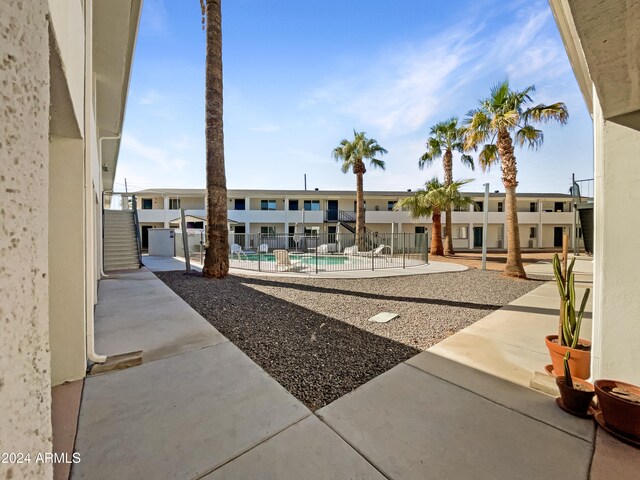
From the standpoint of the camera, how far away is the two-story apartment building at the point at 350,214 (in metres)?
26.2

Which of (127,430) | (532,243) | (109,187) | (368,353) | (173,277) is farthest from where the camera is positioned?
(532,243)

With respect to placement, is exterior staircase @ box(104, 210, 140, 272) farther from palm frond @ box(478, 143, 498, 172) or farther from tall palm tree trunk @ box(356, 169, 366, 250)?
palm frond @ box(478, 143, 498, 172)

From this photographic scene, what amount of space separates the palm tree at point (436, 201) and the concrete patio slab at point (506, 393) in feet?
52.3

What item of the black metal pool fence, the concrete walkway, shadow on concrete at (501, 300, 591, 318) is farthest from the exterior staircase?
shadow on concrete at (501, 300, 591, 318)

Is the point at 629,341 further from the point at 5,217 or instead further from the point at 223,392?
the point at 5,217

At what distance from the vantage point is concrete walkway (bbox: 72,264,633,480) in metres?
1.87

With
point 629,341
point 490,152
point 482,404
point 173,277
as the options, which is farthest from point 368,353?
point 490,152

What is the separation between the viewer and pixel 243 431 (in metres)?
2.17

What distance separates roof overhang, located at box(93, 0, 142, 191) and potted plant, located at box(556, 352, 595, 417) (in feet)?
26.5

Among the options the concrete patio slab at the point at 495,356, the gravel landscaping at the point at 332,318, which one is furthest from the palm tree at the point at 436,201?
the concrete patio slab at the point at 495,356

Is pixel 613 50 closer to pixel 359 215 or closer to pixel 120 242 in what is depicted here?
pixel 120 242

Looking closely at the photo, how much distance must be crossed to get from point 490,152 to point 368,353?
10817mm

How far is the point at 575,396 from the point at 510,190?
9701 millimetres

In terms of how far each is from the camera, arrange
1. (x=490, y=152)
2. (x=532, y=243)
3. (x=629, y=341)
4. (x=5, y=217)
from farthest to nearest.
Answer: (x=532, y=243) → (x=490, y=152) → (x=629, y=341) → (x=5, y=217)
